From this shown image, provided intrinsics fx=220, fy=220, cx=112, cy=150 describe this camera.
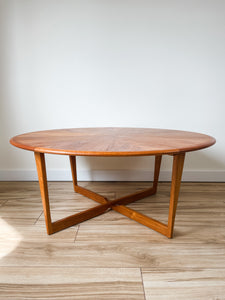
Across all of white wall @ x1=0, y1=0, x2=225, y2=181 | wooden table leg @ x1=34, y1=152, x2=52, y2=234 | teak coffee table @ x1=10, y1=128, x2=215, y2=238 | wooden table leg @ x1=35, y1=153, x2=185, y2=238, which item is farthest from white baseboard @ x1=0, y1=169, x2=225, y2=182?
wooden table leg @ x1=34, y1=152, x2=52, y2=234

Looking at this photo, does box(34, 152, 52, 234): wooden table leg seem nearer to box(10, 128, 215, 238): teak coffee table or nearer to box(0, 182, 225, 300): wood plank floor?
box(10, 128, 215, 238): teak coffee table

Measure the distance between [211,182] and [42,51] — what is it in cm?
195

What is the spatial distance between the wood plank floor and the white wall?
27.0 inches

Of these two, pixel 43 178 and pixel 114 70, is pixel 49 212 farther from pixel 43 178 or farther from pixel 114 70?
pixel 114 70

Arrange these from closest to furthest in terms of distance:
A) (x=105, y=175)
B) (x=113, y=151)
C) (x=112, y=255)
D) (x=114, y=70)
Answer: (x=113, y=151), (x=112, y=255), (x=114, y=70), (x=105, y=175)

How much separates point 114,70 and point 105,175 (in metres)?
0.96

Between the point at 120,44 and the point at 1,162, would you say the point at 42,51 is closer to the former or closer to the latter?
the point at 120,44

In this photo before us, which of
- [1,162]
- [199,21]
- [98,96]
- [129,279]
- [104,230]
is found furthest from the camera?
[1,162]

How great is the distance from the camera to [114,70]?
1.94 metres

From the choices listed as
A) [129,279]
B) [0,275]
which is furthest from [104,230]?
[0,275]

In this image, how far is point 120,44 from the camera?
6.24 feet

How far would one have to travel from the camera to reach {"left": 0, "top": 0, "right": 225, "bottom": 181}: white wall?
1.86 meters

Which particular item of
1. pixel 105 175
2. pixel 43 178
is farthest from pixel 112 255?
pixel 105 175

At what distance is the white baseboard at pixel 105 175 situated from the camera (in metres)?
2.09
